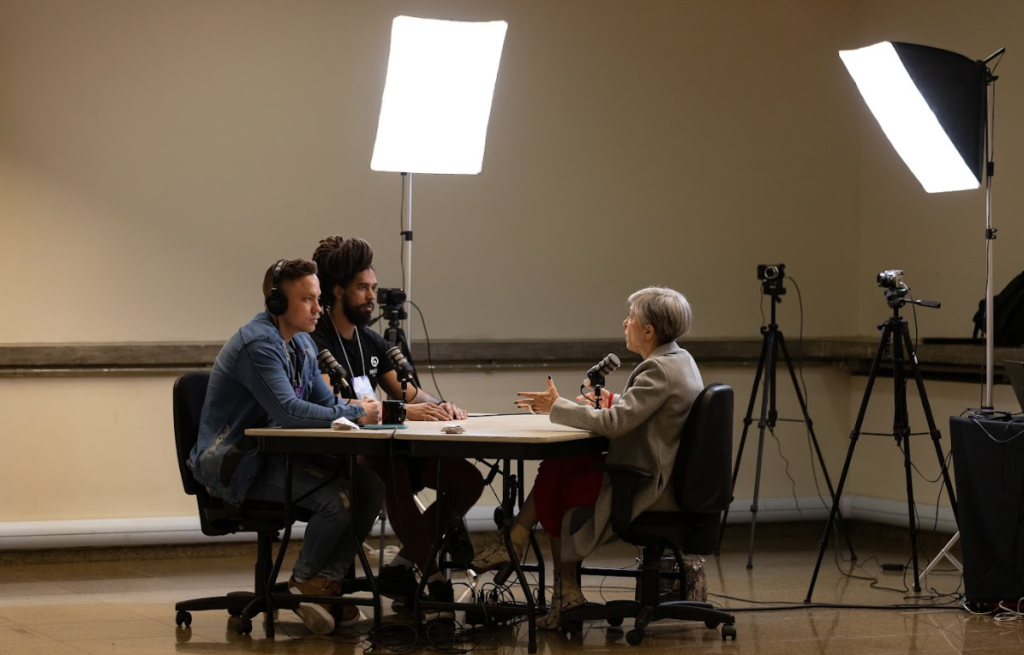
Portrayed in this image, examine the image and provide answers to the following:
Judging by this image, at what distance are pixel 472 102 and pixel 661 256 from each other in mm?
1988

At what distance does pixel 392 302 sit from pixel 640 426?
4.59 feet

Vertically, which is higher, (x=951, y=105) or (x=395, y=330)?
(x=951, y=105)

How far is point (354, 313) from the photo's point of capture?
16.2 ft

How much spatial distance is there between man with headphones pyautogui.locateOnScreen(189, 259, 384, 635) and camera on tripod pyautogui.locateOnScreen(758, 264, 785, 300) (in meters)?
2.35

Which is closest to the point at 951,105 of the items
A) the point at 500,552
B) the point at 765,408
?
the point at 765,408

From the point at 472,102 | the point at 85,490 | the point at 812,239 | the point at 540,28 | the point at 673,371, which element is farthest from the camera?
the point at 812,239

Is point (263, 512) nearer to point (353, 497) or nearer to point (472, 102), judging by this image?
point (353, 497)

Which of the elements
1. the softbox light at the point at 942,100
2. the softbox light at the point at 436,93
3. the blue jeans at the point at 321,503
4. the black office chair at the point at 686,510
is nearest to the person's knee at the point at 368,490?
the blue jeans at the point at 321,503

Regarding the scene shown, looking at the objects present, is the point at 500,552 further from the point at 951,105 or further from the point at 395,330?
the point at 951,105

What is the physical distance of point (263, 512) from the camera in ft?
14.4

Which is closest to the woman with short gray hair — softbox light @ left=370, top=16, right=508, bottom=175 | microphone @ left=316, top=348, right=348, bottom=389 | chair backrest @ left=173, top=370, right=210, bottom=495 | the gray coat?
the gray coat

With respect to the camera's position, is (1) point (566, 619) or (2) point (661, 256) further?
(2) point (661, 256)

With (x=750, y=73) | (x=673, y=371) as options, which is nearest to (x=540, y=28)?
(x=750, y=73)

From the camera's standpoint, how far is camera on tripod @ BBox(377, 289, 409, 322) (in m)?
5.20
